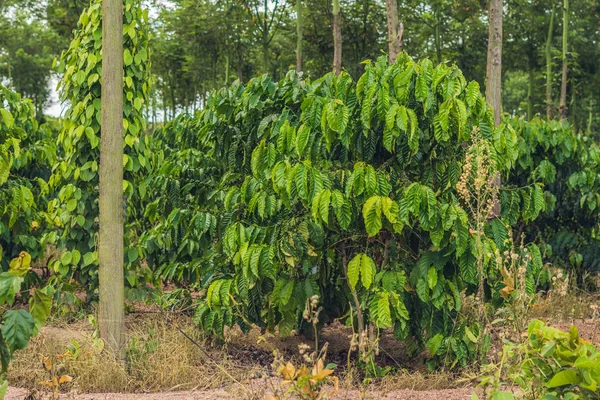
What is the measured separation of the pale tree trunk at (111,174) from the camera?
4.99 meters

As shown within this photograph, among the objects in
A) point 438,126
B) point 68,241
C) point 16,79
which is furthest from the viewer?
point 16,79

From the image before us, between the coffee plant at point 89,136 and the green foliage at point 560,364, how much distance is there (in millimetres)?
4268

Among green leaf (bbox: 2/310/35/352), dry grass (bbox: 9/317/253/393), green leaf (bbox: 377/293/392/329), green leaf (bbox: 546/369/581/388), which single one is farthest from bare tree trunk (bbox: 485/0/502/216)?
green leaf (bbox: 2/310/35/352)

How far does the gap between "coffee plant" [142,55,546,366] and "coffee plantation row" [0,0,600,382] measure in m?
0.01

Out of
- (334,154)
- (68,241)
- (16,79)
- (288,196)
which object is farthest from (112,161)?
(16,79)

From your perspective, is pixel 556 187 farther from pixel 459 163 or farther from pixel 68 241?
pixel 68 241

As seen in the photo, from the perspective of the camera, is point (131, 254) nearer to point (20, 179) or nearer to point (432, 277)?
point (20, 179)

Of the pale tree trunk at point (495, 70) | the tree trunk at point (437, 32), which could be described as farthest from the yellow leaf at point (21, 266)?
the tree trunk at point (437, 32)

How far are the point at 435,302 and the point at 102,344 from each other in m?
2.49

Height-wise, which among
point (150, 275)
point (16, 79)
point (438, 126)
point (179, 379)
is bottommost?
point (179, 379)

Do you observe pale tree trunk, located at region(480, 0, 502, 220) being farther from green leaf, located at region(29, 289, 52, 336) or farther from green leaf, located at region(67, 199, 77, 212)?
green leaf, located at region(29, 289, 52, 336)

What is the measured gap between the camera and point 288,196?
4.82 m

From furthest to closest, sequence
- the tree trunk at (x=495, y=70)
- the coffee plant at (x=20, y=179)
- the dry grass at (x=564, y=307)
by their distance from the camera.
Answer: the tree trunk at (x=495, y=70), the dry grass at (x=564, y=307), the coffee plant at (x=20, y=179)

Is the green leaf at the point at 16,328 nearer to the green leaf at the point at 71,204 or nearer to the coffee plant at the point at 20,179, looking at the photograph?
the coffee plant at the point at 20,179
